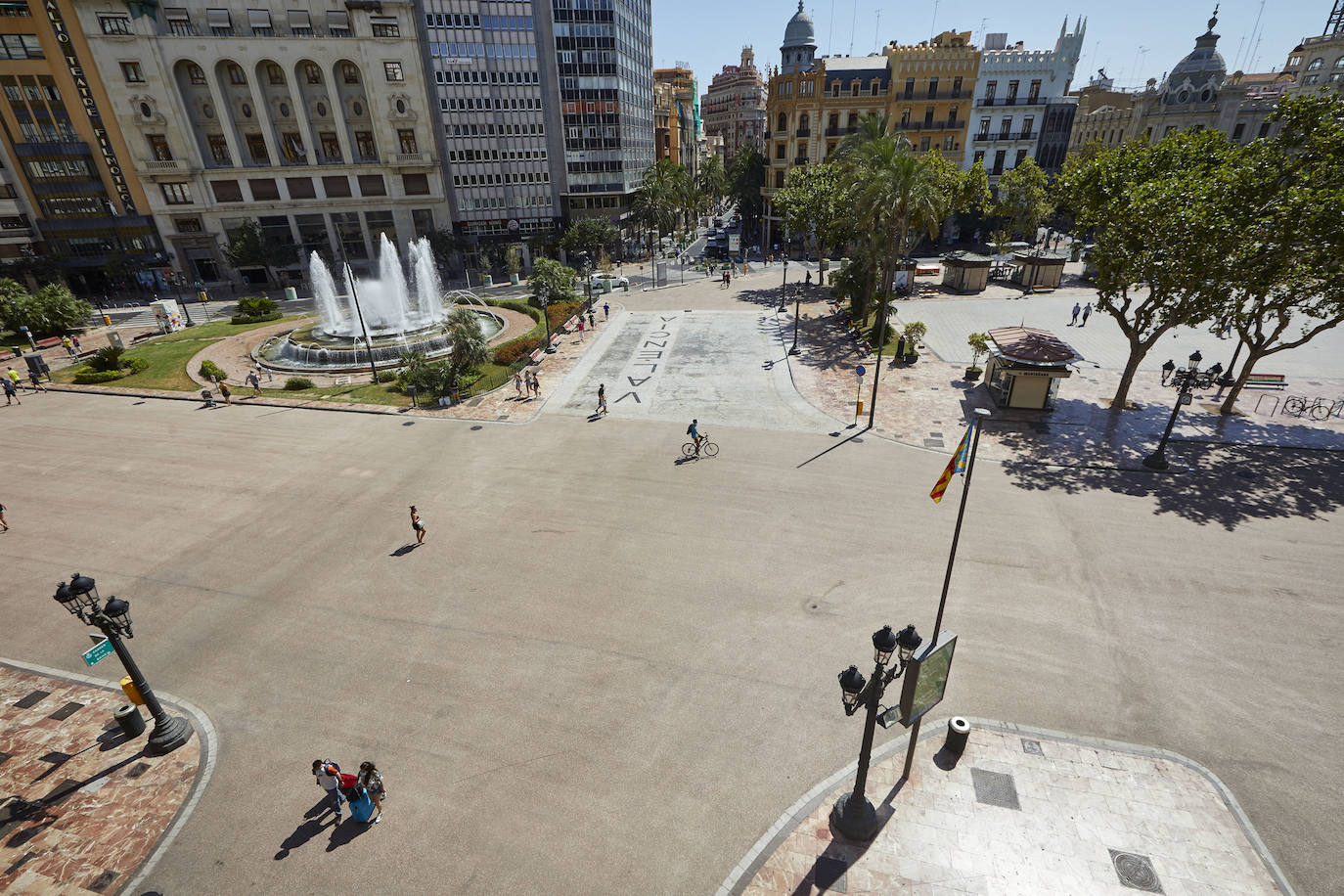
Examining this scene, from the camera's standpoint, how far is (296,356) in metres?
39.1

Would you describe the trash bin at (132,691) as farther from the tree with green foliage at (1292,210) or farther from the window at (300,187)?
the window at (300,187)

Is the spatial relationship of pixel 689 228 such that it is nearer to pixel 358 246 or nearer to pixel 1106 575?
pixel 358 246

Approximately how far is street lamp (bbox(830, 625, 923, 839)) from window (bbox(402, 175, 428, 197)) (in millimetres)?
74612

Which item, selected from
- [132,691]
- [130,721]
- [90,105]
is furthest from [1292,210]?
[90,105]

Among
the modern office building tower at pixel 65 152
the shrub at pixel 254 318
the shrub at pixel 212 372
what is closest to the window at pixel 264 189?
the modern office building tower at pixel 65 152

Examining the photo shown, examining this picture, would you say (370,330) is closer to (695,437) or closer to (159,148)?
(695,437)

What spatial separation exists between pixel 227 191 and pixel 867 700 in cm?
8224

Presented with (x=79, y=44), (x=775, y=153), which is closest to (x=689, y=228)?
(x=775, y=153)

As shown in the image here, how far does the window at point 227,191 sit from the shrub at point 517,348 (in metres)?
47.3

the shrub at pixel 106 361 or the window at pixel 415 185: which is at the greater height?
the window at pixel 415 185

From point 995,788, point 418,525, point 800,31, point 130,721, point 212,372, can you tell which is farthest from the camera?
point 800,31

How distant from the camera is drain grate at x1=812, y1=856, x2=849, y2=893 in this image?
32.5ft

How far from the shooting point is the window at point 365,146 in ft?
217

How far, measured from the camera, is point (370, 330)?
1678 inches
